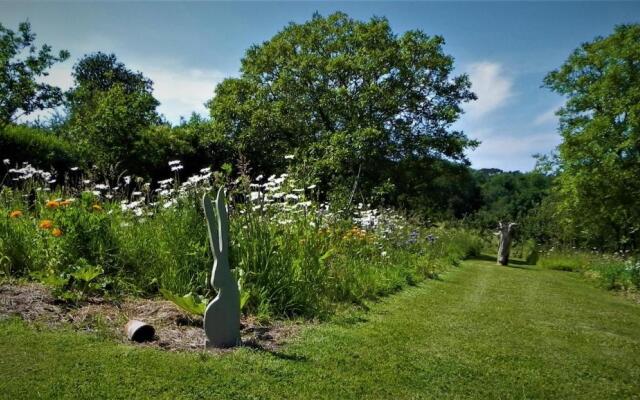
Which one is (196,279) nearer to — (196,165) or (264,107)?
(196,165)

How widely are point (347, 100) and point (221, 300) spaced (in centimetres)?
1764

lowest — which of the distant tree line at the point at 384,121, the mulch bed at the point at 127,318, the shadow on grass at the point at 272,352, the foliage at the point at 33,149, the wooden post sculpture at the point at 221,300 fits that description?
the mulch bed at the point at 127,318

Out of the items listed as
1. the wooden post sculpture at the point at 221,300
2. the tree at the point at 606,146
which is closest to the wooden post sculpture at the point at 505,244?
the tree at the point at 606,146

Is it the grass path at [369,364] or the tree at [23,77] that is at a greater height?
the tree at [23,77]

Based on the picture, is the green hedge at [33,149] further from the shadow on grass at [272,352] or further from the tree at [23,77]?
the shadow on grass at [272,352]

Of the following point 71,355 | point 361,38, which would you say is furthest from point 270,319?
point 361,38

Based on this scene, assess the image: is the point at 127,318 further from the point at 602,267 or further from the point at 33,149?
the point at 602,267

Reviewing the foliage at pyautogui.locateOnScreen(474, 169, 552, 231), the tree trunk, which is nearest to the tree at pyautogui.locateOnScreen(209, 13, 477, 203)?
the tree trunk

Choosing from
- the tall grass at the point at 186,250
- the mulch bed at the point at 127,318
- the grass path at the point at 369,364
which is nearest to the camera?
the grass path at the point at 369,364

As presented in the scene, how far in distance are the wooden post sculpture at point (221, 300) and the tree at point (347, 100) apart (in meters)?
14.9

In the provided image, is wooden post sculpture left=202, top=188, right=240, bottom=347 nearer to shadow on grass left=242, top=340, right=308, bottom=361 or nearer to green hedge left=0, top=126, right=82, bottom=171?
shadow on grass left=242, top=340, right=308, bottom=361

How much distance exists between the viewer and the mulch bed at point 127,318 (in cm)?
409

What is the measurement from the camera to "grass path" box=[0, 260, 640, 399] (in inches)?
125

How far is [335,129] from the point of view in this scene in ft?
72.9
